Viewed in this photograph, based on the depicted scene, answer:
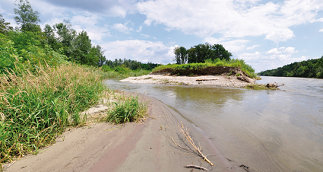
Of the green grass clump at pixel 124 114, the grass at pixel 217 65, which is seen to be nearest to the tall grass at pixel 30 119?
the green grass clump at pixel 124 114

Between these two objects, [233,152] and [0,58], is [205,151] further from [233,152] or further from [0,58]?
[0,58]

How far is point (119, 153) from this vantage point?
1745mm

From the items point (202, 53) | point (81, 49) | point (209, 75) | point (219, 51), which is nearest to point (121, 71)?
point (81, 49)

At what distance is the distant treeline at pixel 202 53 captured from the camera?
3941 cm

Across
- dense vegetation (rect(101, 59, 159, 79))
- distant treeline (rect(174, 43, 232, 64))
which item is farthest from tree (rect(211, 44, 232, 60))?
dense vegetation (rect(101, 59, 159, 79))

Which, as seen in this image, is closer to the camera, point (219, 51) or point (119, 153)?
point (119, 153)

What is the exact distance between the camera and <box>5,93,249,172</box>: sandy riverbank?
149cm

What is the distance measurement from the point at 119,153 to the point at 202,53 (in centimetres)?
4144

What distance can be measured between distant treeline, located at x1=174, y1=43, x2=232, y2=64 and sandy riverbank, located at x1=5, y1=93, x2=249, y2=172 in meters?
38.3

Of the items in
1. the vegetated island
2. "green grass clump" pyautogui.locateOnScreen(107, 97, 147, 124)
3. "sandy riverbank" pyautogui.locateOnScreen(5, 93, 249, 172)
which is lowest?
"sandy riverbank" pyautogui.locateOnScreen(5, 93, 249, 172)

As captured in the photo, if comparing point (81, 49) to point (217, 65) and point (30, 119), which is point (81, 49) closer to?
point (217, 65)

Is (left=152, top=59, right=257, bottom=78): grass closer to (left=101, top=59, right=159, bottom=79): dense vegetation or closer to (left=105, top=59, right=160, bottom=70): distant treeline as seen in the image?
(left=101, top=59, right=159, bottom=79): dense vegetation

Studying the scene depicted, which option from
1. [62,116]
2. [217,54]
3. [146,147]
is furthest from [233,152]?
[217,54]

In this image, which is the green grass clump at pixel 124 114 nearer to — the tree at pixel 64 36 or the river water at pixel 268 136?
the river water at pixel 268 136
